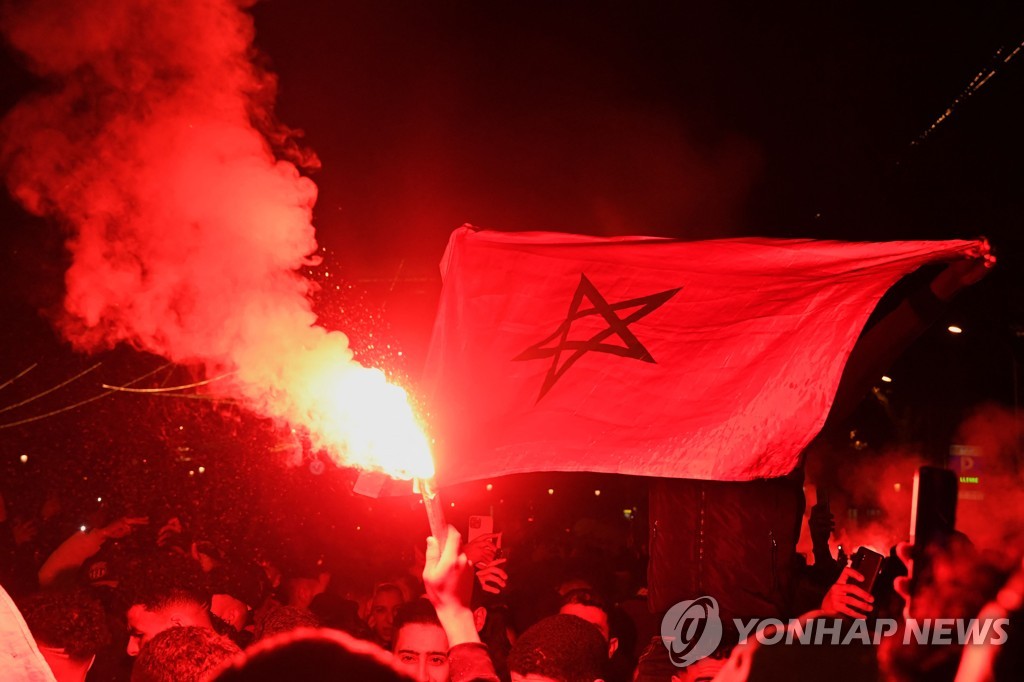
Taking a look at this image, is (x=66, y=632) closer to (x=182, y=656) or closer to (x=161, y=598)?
(x=182, y=656)

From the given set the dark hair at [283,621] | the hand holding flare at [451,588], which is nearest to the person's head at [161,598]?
the dark hair at [283,621]

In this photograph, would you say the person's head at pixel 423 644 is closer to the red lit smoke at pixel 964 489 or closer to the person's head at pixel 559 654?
the person's head at pixel 559 654

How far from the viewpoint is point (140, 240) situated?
6879mm

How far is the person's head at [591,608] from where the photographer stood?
6.86 meters

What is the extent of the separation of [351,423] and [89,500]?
9.14 meters

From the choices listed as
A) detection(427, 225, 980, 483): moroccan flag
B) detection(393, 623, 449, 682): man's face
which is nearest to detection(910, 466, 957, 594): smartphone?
detection(427, 225, 980, 483): moroccan flag

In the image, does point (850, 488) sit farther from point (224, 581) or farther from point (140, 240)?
point (140, 240)

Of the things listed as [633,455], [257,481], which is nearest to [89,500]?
[257,481]

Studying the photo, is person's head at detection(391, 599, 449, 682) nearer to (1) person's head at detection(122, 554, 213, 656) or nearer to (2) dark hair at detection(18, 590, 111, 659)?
(1) person's head at detection(122, 554, 213, 656)

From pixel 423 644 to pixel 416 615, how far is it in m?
0.18

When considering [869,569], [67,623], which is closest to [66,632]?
[67,623]

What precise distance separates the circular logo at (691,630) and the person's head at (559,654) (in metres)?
0.41

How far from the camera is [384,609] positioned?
818 centimetres

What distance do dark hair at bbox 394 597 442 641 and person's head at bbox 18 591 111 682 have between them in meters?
1.62
